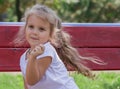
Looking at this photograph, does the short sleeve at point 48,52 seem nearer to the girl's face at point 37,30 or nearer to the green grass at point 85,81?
the girl's face at point 37,30

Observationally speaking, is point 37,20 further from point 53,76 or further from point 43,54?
point 53,76

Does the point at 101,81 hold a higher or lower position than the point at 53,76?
lower

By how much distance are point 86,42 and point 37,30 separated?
1533mm

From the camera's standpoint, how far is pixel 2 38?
486cm

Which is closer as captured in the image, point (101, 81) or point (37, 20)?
point (37, 20)

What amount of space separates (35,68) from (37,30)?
1.09 ft

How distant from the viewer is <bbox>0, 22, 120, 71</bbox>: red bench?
4887 mm

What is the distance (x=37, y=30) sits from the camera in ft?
11.3

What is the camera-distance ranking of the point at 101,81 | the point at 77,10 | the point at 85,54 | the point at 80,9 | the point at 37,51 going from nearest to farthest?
the point at 37,51, the point at 85,54, the point at 101,81, the point at 80,9, the point at 77,10

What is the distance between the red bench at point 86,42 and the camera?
489 centimetres

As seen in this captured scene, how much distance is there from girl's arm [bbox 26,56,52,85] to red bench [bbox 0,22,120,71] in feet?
4.76

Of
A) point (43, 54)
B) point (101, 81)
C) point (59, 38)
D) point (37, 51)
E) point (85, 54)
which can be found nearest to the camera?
point (37, 51)

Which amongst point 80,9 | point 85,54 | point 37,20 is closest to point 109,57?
point 85,54

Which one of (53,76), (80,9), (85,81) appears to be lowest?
(80,9)
